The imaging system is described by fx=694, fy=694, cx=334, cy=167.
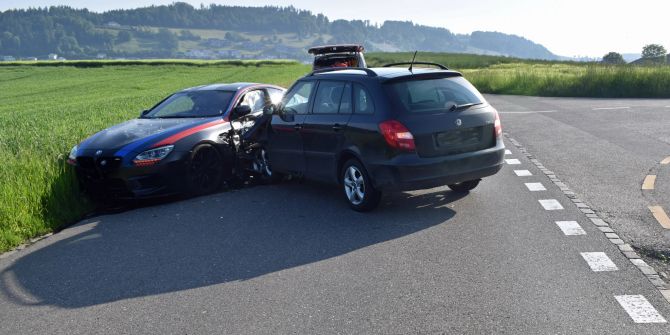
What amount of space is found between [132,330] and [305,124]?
4.56 metres

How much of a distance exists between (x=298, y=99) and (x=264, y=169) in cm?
156

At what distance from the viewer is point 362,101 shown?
8016 mm

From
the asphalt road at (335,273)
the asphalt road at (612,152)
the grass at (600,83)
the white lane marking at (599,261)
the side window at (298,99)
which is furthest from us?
the grass at (600,83)

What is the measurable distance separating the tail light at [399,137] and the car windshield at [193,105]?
12.0 feet

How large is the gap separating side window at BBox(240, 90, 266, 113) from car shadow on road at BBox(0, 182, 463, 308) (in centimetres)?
190

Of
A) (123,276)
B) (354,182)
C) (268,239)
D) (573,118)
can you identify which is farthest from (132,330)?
(573,118)

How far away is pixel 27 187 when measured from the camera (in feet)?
28.0

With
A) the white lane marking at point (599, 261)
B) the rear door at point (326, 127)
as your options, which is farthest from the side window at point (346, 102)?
the white lane marking at point (599, 261)

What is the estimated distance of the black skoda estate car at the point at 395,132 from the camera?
752cm

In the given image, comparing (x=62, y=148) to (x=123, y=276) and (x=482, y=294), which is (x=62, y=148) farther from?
(x=482, y=294)

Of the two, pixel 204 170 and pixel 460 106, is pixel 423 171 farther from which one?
pixel 204 170

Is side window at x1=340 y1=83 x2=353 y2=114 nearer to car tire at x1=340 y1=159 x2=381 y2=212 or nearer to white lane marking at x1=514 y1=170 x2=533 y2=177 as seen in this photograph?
car tire at x1=340 y1=159 x2=381 y2=212

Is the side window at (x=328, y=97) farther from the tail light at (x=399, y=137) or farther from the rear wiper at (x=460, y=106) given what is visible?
the rear wiper at (x=460, y=106)

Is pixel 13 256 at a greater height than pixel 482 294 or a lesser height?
lesser
